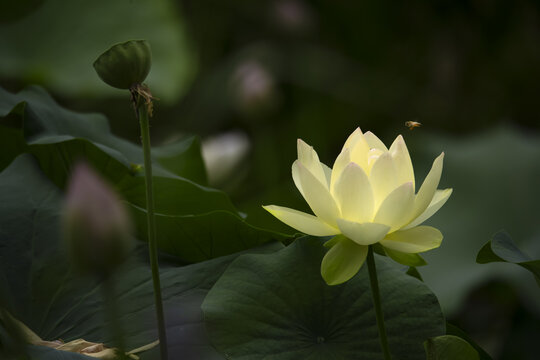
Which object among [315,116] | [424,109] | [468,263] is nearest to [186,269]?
[468,263]

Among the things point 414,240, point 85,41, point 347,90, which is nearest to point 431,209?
point 414,240

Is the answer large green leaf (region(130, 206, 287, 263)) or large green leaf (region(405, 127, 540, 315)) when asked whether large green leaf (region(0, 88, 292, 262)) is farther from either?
large green leaf (region(405, 127, 540, 315))

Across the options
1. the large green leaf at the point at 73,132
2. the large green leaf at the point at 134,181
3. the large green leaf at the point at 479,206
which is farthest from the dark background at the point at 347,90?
the large green leaf at the point at 134,181

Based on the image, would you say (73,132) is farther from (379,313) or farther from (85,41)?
(85,41)

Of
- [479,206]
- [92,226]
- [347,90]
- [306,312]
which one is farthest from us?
[347,90]

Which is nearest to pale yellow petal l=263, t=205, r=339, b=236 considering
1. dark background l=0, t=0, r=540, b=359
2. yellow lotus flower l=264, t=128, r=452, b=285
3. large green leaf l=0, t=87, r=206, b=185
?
yellow lotus flower l=264, t=128, r=452, b=285

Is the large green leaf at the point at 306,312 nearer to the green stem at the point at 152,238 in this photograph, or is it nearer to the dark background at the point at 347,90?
the green stem at the point at 152,238
